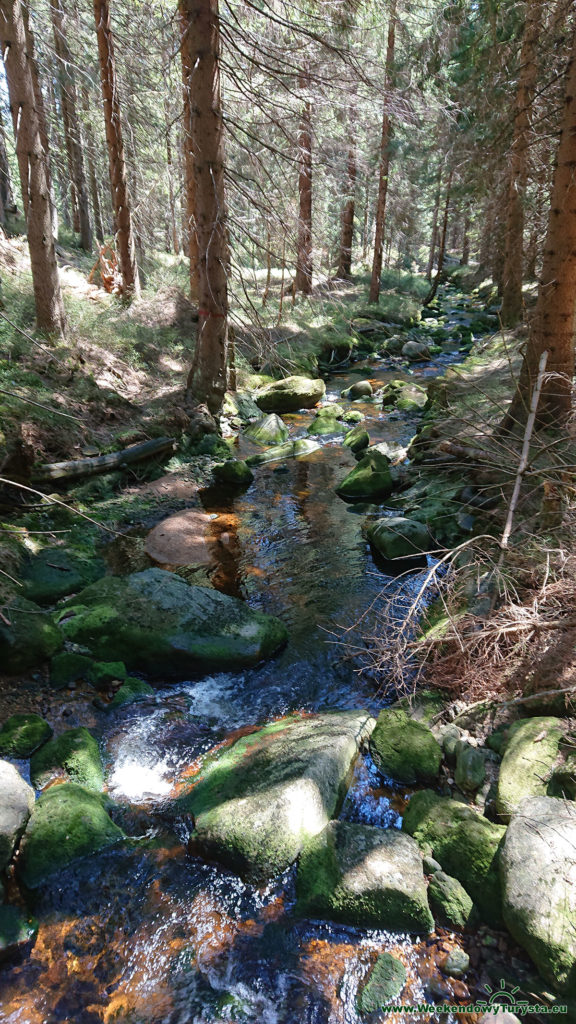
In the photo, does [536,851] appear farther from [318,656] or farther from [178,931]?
[318,656]

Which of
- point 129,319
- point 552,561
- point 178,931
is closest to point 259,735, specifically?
point 178,931

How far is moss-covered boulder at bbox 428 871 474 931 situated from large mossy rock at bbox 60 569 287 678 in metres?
2.42

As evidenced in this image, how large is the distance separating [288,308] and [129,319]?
6.11m

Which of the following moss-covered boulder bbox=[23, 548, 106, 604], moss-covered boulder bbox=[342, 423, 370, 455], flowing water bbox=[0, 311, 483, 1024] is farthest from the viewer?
moss-covered boulder bbox=[342, 423, 370, 455]

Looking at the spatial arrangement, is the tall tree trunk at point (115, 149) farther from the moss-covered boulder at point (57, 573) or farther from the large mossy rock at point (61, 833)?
the large mossy rock at point (61, 833)

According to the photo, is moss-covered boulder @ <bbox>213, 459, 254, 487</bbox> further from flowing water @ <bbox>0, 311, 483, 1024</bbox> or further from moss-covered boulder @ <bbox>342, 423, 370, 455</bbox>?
flowing water @ <bbox>0, 311, 483, 1024</bbox>

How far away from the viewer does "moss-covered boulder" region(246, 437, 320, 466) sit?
1013cm

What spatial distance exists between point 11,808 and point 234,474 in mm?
6452

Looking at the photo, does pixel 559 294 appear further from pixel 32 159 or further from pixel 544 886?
pixel 32 159

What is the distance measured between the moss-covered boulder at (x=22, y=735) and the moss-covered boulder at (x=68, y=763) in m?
0.10

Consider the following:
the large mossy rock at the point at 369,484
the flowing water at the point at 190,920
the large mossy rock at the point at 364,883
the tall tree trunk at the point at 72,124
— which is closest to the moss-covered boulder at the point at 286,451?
the large mossy rock at the point at 369,484

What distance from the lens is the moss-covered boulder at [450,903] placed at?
302cm

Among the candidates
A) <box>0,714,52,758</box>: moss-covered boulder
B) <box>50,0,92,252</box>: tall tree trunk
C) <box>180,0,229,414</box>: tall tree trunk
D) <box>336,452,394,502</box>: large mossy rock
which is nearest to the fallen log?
<box>180,0,229,414</box>: tall tree trunk

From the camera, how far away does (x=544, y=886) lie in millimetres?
2781
